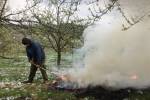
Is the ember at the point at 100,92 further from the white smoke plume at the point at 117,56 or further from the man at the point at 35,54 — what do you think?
the man at the point at 35,54

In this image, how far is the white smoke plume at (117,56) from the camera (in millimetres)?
17328

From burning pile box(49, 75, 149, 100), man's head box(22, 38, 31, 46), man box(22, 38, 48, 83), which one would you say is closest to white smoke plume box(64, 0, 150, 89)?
burning pile box(49, 75, 149, 100)

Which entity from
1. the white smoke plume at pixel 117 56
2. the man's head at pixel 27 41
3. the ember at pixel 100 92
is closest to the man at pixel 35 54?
the man's head at pixel 27 41

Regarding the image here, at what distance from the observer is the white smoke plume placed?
682 inches

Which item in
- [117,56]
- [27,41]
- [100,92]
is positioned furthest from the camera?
[27,41]

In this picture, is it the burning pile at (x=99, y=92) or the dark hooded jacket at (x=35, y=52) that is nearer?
the burning pile at (x=99, y=92)

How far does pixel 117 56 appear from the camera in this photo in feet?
58.8

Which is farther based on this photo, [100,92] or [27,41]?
[27,41]

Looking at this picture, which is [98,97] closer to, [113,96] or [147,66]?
[113,96]

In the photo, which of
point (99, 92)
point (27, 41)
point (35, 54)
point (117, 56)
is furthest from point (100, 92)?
point (35, 54)

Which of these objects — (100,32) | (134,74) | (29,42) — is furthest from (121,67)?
(29,42)

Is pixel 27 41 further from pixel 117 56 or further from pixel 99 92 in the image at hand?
pixel 99 92

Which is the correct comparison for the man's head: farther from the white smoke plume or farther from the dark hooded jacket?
the white smoke plume

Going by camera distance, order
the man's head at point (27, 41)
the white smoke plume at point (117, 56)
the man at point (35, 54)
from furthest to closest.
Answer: the man at point (35, 54)
the man's head at point (27, 41)
the white smoke plume at point (117, 56)
